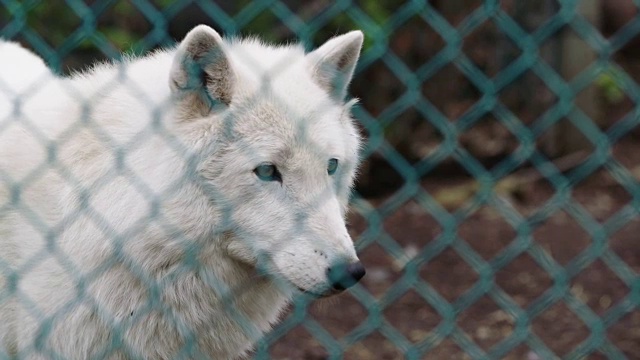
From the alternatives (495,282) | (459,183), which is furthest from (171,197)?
(459,183)

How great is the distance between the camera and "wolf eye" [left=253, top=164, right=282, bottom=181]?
2771 millimetres

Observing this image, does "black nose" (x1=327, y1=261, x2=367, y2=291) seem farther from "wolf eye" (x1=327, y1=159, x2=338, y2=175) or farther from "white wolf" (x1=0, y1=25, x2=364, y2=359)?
"wolf eye" (x1=327, y1=159, x2=338, y2=175)

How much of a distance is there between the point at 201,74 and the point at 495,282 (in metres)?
2.74

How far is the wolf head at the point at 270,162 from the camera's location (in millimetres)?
2674

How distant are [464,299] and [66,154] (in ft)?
4.46

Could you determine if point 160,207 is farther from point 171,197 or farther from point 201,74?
A: point 201,74

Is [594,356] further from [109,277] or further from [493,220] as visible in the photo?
[109,277]

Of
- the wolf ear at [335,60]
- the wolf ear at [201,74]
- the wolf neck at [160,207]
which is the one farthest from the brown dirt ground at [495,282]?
the wolf ear at [201,74]

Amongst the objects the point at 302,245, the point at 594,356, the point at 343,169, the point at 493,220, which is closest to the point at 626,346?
the point at 594,356

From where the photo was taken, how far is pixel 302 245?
2.68 metres

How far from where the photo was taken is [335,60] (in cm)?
300

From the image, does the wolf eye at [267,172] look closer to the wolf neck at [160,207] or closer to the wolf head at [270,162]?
the wolf head at [270,162]

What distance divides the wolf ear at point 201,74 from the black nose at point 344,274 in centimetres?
62


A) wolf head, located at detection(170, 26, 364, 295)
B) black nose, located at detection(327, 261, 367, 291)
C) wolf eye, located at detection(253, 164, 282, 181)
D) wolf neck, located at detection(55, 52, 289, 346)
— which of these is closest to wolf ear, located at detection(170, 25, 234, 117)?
wolf head, located at detection(170, 26, 364, 295)
